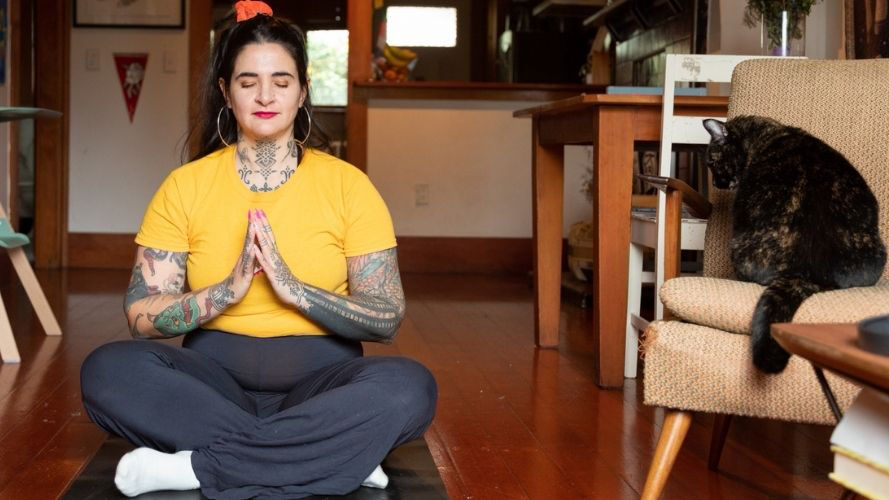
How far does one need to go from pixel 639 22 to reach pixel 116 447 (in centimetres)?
Result: 436

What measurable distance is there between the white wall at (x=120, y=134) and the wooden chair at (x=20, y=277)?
2.54 metres

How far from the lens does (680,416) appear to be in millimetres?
1878

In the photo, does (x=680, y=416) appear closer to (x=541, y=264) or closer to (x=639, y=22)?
(x=541, y=264)

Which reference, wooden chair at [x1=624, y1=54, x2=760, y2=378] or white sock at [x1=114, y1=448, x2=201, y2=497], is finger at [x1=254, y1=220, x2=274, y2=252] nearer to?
white sock at [x1=114, y1=448, x2=201, y2=497]

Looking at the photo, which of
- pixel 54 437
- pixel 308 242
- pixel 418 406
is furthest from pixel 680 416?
pixel 54 437

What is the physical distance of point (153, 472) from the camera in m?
1.91

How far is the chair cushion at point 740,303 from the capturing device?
1794 millimetres

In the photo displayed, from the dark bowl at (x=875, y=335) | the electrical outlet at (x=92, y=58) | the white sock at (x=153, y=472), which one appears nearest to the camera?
the dark bowl at (x=875, y=335)

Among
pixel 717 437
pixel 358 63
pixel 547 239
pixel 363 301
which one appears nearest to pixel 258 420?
pixel 363 301

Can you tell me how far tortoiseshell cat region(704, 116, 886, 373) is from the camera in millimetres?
1924

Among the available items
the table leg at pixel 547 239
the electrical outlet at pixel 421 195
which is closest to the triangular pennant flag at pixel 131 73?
the electrical outlet at pixel 421 195

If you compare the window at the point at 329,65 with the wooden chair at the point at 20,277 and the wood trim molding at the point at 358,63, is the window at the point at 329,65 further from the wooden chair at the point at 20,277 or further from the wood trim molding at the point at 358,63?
the wooden chair at the point at 20,277

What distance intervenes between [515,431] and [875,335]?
1.54 metres

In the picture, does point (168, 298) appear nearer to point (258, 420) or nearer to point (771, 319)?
point (258, 420)
